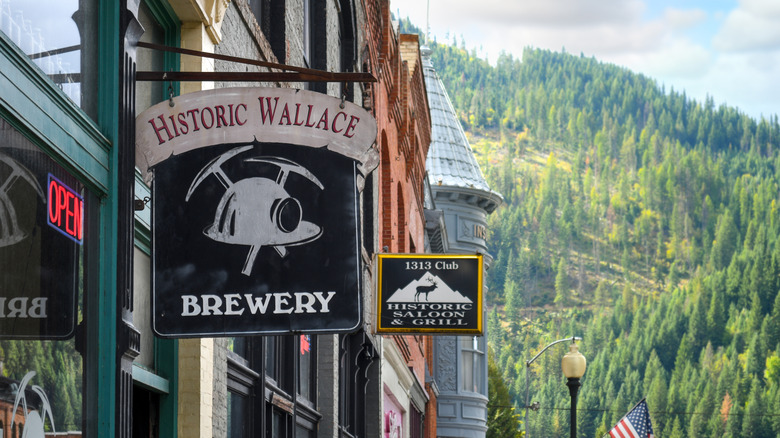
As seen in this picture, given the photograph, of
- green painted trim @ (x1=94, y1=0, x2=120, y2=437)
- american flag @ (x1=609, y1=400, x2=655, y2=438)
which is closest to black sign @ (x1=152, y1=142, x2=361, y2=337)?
green painted trim @ (x1=94, y1=0, x2=120, y2=437)

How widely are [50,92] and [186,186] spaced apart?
3.30ft

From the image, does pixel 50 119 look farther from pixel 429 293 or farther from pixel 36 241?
pixel 429 293

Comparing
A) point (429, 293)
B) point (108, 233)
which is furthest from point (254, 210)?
point (429, 293)

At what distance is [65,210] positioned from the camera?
6062 millimetres

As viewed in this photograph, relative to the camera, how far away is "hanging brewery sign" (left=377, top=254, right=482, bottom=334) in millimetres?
15945

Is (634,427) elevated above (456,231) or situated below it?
below

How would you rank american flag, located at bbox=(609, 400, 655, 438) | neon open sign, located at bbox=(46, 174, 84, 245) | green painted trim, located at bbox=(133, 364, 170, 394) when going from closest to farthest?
neon open sign, located at bbox=(46, 174, 84, 245) < green painted trim, located at bbox=(133, 364, 170, 394) < american flag, located at bbox=(609, 400, 655, 438)

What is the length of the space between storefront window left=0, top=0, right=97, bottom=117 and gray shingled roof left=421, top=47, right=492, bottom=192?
98.5ft

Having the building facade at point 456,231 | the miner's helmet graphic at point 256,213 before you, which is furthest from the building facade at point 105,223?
the building facade at point 456,231

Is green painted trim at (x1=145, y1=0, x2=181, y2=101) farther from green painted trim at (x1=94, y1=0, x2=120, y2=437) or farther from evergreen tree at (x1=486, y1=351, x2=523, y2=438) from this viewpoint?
evergreen tree at (x1=486, y1=351, x2=523, y2=438)

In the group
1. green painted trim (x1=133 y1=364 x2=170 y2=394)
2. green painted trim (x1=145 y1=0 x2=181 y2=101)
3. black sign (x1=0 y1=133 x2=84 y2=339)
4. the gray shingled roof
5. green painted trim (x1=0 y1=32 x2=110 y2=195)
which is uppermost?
the gray shingled roof

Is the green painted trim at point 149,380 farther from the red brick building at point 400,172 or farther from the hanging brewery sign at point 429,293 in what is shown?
the red brick building at point 400,172

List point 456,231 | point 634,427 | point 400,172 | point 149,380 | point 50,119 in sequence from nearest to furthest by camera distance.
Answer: point 50,119 < point 149,380 < point 400,172 < point 634,427 < point 456,231

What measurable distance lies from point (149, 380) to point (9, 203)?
2604 mm
